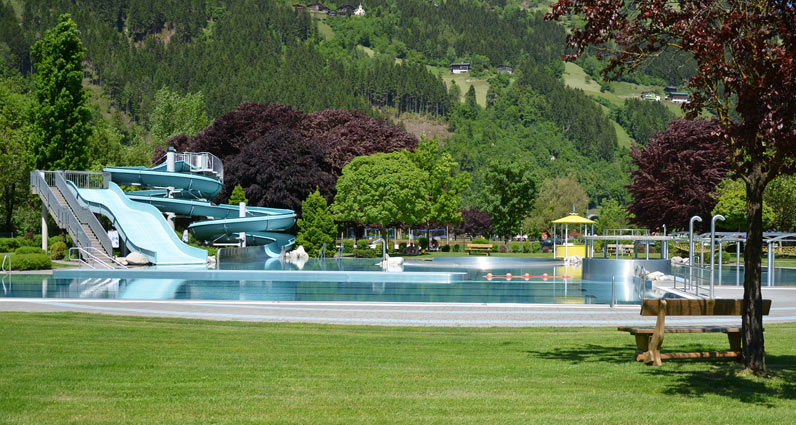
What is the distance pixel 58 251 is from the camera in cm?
3675

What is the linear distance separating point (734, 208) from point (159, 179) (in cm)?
3266

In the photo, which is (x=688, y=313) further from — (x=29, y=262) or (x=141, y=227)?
(x=141, y=227)

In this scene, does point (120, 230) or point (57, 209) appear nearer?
point (120, 230)

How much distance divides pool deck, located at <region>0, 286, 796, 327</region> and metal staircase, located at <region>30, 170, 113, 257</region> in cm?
1770

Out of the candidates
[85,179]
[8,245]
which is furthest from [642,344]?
[85,179]

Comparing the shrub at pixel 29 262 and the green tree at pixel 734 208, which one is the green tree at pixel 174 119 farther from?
the green tree at pixel 734 208

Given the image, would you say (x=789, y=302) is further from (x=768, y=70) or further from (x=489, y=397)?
(x=489, y=397)

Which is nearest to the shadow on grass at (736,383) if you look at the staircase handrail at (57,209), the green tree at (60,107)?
the staircase handrail at (57,209)

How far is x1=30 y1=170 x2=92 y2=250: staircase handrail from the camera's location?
118 ft

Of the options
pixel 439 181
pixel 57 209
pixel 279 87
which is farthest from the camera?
pixel 279 87

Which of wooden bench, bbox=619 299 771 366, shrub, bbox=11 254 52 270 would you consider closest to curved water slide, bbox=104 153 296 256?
shrub, bbox=11 254 52 270

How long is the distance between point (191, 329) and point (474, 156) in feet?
442

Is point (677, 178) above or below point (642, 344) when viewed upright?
above

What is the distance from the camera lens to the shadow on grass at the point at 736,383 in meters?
7.62
